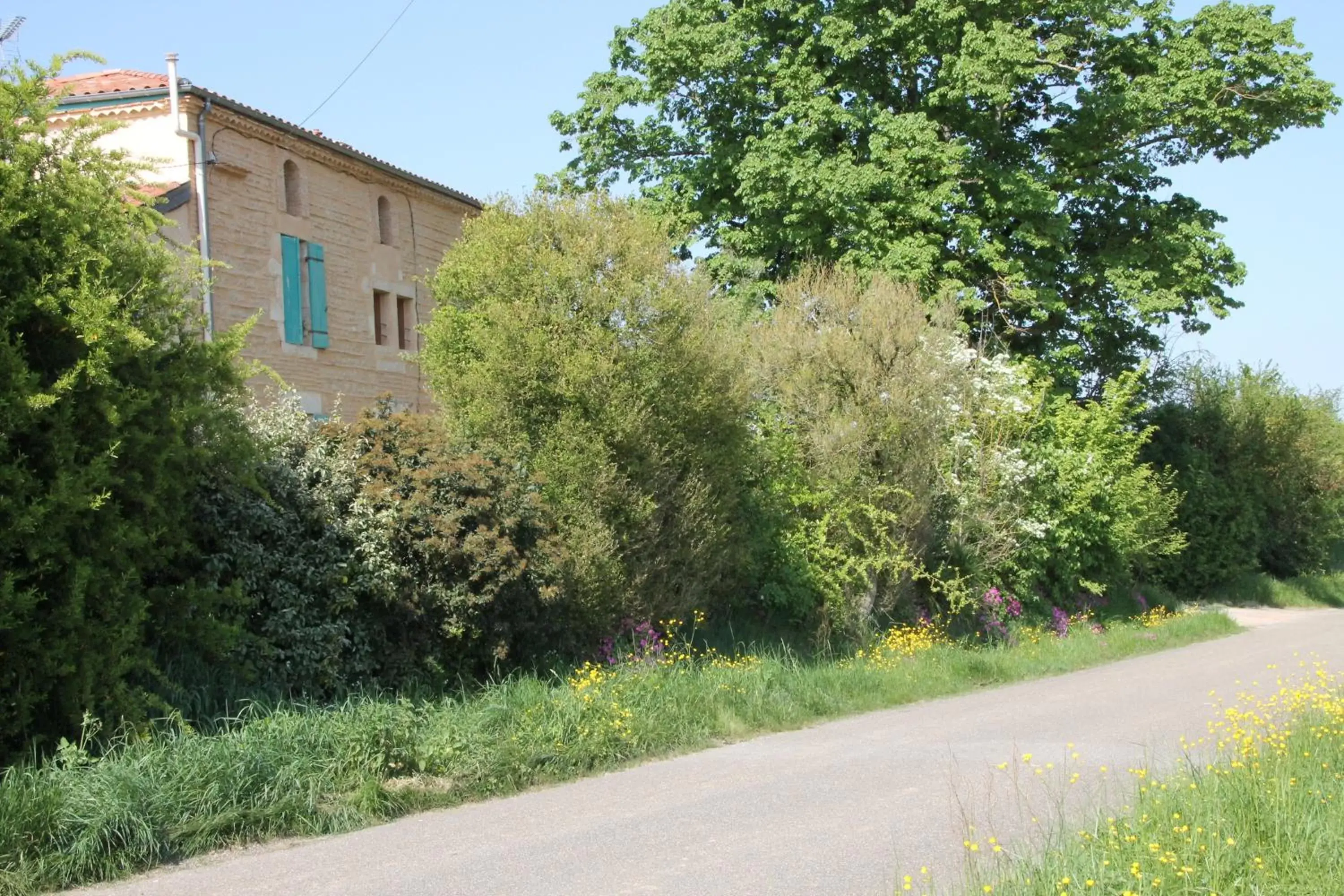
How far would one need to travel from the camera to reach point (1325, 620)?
25.6m

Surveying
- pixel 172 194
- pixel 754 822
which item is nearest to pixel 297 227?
pixel 172 194

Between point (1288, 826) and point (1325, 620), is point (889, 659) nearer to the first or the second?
point (1288, 826)

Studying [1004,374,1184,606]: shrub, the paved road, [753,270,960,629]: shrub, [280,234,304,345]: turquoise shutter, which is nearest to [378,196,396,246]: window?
[280,234,304,345]: turquoise shutter

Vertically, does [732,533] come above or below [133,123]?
below

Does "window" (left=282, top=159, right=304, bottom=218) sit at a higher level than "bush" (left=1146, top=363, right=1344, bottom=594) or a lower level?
higher

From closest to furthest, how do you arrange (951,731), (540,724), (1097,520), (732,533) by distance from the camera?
(540,724) < (951,731) < (732,533) < (1097,520)

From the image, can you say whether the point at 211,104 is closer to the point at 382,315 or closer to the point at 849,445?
the point at 382,315

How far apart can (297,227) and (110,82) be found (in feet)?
12.1

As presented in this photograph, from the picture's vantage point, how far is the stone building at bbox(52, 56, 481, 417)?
18953 mm

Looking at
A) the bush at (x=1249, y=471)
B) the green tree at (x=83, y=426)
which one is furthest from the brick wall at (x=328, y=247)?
the bush at (x=1249, y=471)

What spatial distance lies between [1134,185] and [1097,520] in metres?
7.20

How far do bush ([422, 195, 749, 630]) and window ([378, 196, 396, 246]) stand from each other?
34.9 feet

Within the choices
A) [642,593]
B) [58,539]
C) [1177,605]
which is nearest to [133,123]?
[642,593]

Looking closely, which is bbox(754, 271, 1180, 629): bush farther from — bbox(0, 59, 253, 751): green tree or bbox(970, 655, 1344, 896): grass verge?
bbox(970, 655, 1344, 896): grass verge
